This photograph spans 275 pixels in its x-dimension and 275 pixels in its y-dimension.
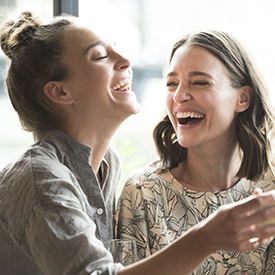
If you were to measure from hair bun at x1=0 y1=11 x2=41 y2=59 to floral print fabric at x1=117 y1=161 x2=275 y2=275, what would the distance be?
0.53 m

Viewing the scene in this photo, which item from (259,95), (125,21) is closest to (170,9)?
(125,21)

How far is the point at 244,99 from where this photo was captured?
213cm

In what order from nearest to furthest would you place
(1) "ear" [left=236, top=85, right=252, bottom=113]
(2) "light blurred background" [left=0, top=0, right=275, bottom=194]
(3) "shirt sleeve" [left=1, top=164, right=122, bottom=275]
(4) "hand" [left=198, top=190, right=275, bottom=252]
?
(4) "hand" [left=198, top=190, right=275, bottom=252] → (3) "shirt sleeve" [left=1, top=164, right=122, bottom=275] → (1) "ear" [left=236, top=85, right=252, bottom=113] → (2) "light blurred background" [left=0, top=0, right=275, bottom=194]

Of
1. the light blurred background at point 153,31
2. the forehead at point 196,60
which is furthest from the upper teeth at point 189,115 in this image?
the light blurred background at point 153,31

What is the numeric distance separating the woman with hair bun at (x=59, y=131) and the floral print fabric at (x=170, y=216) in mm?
60

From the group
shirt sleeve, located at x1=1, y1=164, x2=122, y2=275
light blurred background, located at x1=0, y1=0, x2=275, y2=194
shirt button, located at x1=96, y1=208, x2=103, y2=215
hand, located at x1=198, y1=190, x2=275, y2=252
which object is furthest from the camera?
light blurred background, located at x1=0, y1=0, x2=275, y2=194

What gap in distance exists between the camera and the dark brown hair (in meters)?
1.85

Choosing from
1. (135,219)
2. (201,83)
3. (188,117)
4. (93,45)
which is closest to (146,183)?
(135,219)

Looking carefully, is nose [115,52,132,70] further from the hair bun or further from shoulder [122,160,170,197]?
shoulder [122,160,170,197]

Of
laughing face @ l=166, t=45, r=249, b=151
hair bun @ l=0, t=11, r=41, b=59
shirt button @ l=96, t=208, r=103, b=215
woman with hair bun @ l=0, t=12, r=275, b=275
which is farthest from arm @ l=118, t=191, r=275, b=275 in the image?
hair bun @ l=0, t=11, r=41, b=59

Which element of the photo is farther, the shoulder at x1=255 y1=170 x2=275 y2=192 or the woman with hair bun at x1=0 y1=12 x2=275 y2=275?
the shoulder at x1=255 y1=170 x2=275 y2=192

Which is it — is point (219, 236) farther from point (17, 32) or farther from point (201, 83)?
point (17, 32)

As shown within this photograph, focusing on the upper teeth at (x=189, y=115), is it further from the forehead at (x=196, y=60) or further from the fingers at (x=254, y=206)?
the fingers at (x=254, y=206)

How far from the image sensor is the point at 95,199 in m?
1.84
